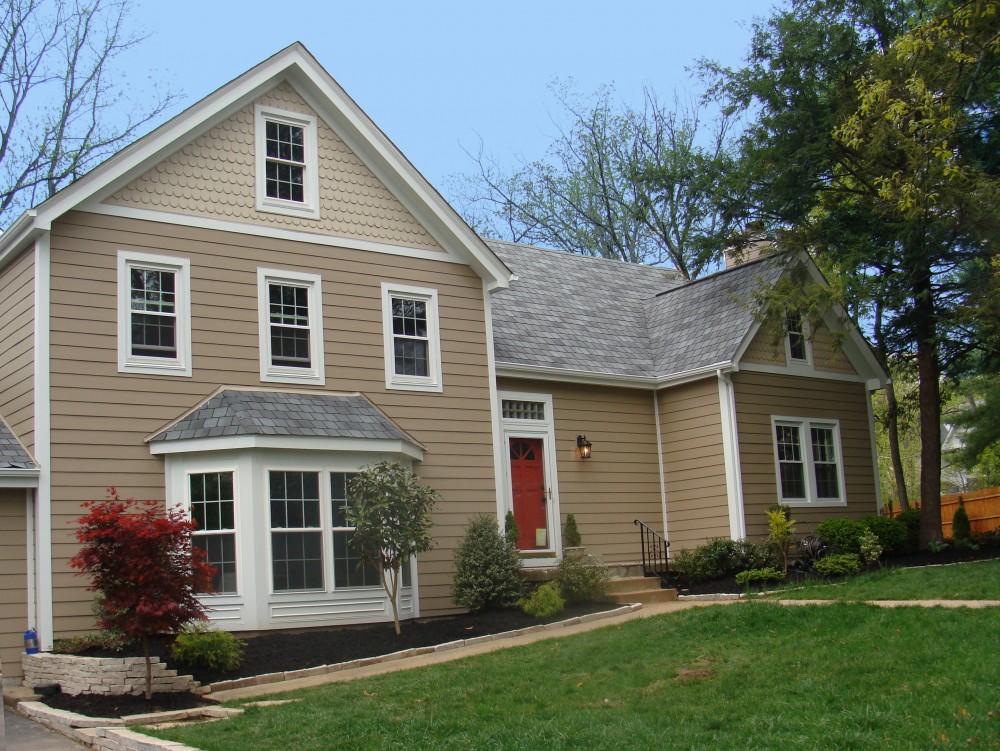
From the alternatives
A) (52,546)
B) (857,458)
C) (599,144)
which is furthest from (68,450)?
(599,144)

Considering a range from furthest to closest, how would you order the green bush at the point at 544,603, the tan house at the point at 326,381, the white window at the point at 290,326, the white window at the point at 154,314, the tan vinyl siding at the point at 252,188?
1. the white window at the point at 290,326
2. the tan vinyl siding at the point at 252,188
3. the green bush at the point at 544,603
4. the white window at the point at 154,314
5. the tan house at the point at 326,381

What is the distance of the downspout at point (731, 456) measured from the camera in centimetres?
1905

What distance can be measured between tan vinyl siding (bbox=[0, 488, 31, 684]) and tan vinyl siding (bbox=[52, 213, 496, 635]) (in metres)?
0.41

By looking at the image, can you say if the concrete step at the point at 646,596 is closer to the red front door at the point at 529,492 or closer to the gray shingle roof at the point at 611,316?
the red front door at the point at 529,492

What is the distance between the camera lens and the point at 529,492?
61.6 ft

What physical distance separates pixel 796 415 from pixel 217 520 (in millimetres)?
11055

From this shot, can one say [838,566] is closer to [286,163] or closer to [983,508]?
[286,163]

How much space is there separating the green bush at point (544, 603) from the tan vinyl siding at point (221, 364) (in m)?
1.63

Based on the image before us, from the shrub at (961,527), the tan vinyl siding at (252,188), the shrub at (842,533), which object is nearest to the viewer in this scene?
the tan vinyl siding at (252,188)

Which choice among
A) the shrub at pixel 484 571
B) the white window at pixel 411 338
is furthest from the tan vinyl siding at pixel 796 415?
the white window at pixel 411 338

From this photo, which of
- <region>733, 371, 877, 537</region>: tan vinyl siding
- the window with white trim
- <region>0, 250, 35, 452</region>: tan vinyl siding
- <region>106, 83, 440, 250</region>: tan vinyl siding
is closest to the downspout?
<region>733, 371, 877, 537</region>: tan vinyl siding

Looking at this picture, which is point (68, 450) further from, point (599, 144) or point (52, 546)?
point (599, 144)

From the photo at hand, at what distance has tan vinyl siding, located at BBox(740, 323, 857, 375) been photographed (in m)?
19.8

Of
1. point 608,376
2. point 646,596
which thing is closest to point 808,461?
point 608,376
